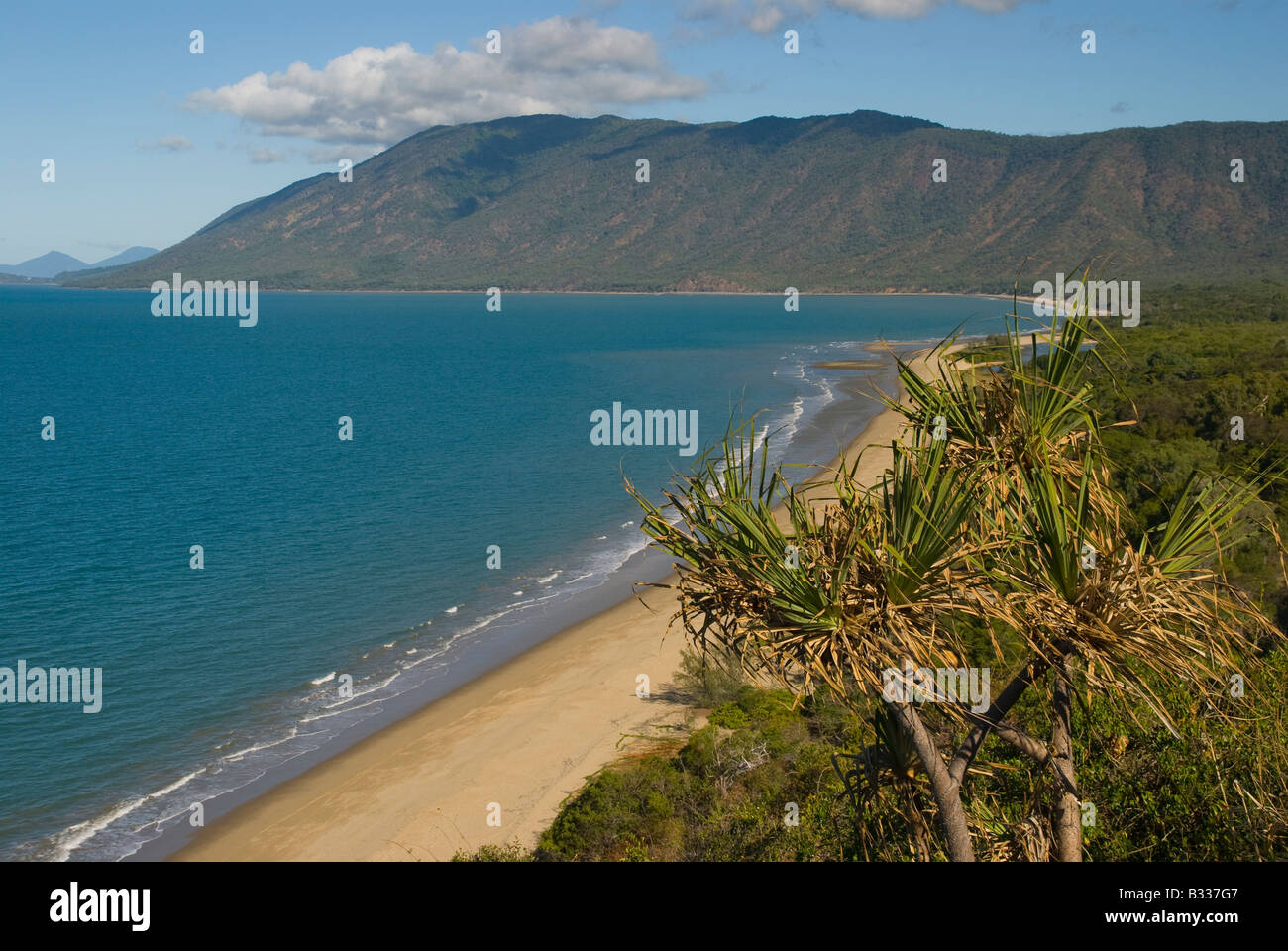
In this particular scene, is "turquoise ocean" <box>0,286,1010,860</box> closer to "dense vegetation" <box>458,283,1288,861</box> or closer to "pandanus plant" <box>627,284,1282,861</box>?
"dense vegetation" <box>458,283,1288,861</box>

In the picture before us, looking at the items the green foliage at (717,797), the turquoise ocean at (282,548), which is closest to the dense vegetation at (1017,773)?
the green foliage at (717,797)

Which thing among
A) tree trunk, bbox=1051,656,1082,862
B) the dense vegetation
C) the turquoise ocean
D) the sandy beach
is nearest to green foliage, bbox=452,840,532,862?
the dense vegetation

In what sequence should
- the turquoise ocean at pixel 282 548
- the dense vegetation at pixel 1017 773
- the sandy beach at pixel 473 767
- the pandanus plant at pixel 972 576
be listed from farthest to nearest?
1. the turquoise ocean at pixel 282 548
2. the sandy beach at pixel 473 767
3. the dense vegetation at pixel 1017 773
4. the pandanus plant at pixel 972 576

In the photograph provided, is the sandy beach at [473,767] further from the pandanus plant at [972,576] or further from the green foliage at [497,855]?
the pandanus plant at [972,576]

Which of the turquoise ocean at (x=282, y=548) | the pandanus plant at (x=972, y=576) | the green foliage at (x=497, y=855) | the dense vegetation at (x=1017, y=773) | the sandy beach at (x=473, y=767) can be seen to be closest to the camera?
the pandanus plant at (x=972, y=576)

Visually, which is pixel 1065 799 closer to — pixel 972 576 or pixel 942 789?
pixel 942 789

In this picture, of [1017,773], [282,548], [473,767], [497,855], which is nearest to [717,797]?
[497,855]

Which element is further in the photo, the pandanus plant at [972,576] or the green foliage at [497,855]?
the green foliage at [497,855]
